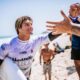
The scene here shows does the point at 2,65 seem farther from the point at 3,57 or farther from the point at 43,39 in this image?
the point at 43,39

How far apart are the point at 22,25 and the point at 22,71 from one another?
636 mm

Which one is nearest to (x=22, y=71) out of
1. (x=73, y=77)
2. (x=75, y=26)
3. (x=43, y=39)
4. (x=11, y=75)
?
(x=11, y=75)

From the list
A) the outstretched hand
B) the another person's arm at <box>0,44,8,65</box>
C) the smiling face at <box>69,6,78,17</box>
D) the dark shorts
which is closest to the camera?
the outstretched hand

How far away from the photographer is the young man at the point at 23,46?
439 centimetres

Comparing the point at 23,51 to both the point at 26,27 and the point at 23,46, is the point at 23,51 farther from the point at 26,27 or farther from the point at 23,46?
the point at 26,27

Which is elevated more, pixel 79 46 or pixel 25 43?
pixel 25 43

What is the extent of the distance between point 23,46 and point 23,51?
0.23 feet

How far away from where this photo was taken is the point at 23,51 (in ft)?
14.5

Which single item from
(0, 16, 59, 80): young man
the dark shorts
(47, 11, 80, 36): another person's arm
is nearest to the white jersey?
(0, 16, 59, 80): young man

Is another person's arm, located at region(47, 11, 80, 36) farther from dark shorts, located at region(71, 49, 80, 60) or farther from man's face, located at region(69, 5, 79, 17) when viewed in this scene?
dark shorts, located at region(71, 49, 80, 60)

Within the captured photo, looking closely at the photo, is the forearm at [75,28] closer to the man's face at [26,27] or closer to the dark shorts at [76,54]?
the man's face at [26,27]

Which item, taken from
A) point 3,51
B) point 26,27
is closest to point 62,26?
point 26,27

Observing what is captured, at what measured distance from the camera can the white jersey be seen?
4.40 m

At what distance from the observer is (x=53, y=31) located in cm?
425
